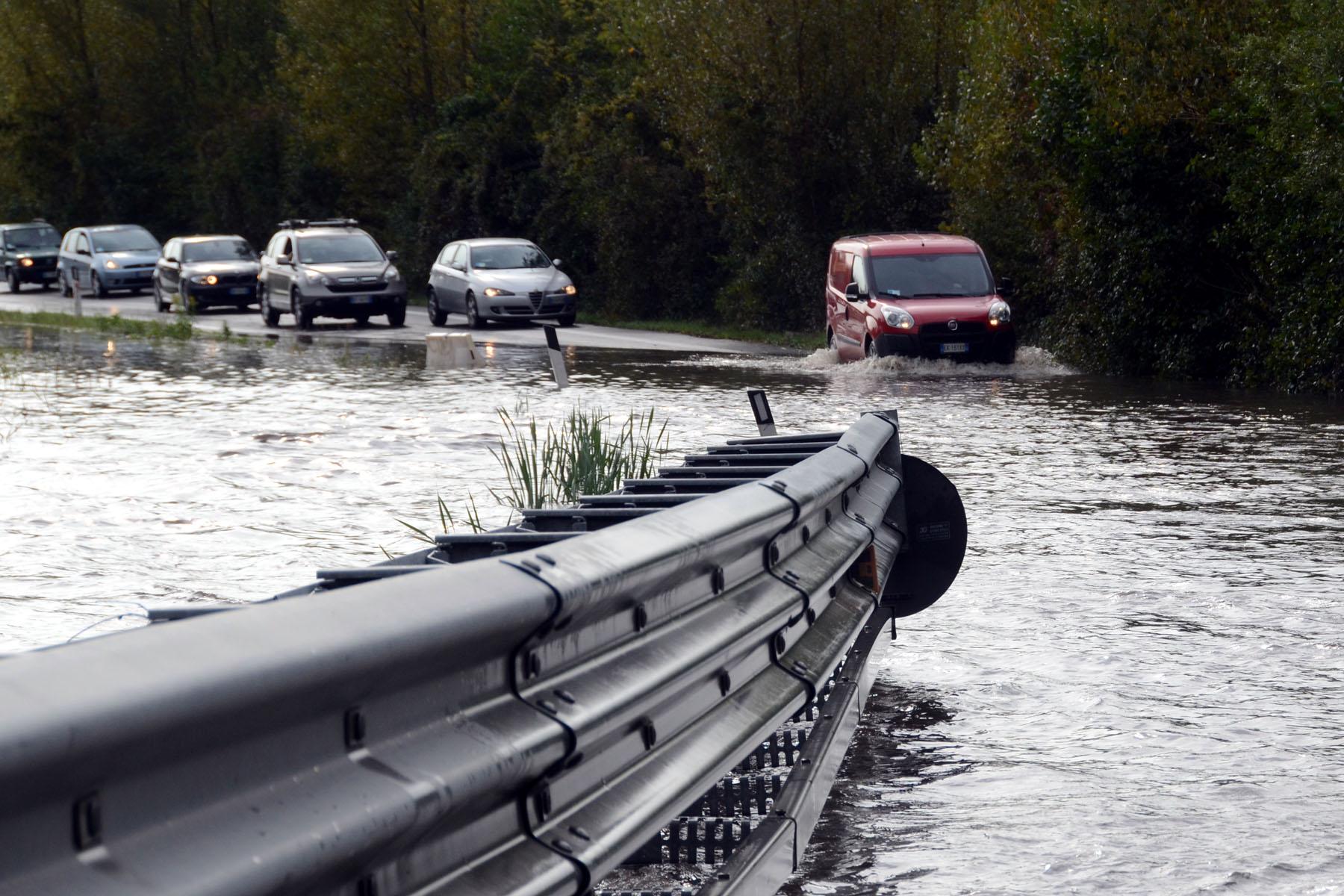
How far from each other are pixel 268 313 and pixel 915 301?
55.9 ft

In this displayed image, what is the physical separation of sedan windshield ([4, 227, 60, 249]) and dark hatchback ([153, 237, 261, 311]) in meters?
16.4

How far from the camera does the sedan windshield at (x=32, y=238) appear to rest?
5925 centimetres

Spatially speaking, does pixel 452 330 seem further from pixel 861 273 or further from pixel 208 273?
pixel 861 273

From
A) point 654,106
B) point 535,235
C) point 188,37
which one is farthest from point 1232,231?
point 188,37

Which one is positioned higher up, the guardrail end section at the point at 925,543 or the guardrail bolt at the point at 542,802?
the guardrail bolt at the point at 542,802

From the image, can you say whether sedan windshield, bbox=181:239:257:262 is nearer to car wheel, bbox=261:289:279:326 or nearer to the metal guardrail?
car wheel, bbox=261:289:279:326

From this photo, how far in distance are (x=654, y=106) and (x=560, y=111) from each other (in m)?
4.53

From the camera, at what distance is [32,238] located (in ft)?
196

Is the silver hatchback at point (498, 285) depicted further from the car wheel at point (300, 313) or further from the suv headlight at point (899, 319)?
the suv headlight at point (899, 319)

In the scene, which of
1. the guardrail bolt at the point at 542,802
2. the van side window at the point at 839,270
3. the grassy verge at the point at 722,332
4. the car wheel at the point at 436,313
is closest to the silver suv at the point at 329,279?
the car wheel at the point at 436,313

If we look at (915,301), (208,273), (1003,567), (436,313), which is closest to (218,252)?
(208,273)

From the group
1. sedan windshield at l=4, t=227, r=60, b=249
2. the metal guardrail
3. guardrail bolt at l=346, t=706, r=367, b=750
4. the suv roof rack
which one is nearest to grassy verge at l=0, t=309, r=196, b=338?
the suv roof rack

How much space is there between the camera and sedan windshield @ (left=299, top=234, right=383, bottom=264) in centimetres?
3706

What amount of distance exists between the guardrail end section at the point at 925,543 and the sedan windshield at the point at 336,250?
30691 mm
